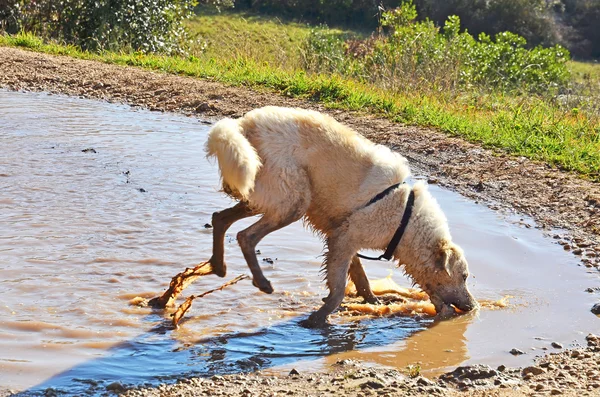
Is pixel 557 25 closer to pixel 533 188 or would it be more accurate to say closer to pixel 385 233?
pixel 533 188

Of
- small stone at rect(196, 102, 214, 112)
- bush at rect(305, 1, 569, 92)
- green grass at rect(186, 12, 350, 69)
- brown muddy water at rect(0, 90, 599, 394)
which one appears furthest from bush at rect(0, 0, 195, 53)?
brown muddy water at rect(0, 90, 599, 394)

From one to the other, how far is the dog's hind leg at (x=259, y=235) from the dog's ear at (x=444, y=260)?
105cm

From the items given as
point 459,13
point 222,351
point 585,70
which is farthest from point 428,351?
point 459,13

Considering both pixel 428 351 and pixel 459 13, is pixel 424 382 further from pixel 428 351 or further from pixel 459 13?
pixel 459 13

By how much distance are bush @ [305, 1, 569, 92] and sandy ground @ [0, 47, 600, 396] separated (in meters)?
2.28

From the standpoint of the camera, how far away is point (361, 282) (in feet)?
20.0

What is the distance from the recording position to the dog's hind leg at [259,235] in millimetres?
5332

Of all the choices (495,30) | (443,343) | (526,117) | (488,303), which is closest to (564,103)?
(526,117)

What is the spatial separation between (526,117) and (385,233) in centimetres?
634

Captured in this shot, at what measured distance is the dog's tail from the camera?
190 inches

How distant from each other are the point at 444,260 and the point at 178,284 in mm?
1874

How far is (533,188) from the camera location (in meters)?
8.67

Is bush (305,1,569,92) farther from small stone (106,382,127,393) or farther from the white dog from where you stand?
small stone (106,382,127,393)

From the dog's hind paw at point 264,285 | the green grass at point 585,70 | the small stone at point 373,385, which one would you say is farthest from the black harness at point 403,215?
the green grass at point 585,70
